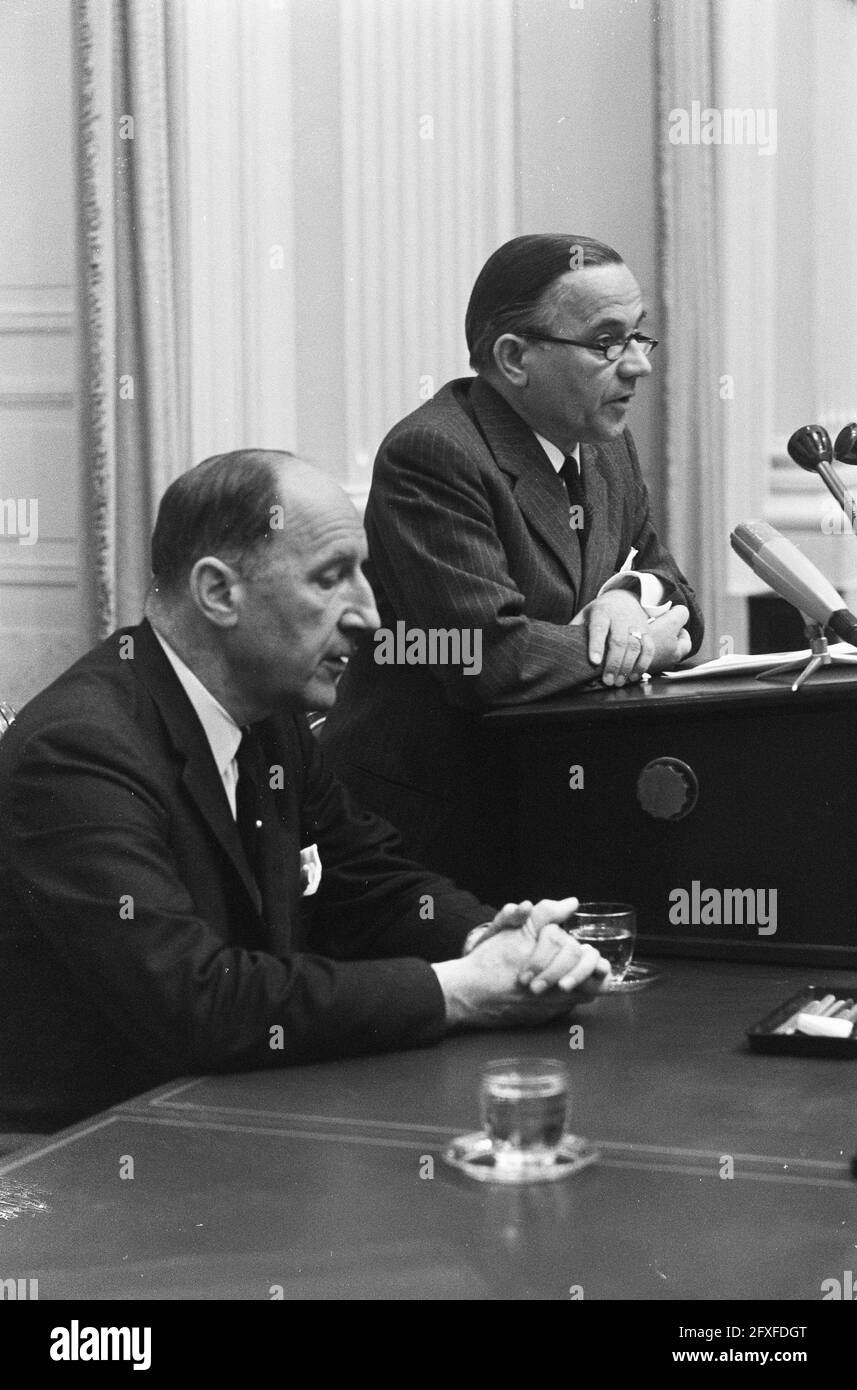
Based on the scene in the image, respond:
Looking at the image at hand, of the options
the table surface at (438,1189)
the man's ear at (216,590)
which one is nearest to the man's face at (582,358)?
the man's ear at (216,590)

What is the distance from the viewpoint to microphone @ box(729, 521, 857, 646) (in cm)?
217

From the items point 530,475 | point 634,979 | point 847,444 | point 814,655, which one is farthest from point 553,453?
point 634,979

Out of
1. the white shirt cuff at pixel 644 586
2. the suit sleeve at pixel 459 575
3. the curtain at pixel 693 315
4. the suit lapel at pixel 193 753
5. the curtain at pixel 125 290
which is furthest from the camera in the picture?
the curtain at pixel 693 315

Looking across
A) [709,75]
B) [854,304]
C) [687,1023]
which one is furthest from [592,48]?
[687,1023]

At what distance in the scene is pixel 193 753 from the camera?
189 cm

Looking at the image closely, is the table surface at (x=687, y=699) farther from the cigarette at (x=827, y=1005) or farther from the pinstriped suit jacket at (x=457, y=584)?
the cigarette at (x=827, y=1005)

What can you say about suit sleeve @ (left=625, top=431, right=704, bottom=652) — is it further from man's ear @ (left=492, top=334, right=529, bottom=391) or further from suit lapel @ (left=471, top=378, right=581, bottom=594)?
man's ear @ (left=492, top=334, right=529, bottom=391)

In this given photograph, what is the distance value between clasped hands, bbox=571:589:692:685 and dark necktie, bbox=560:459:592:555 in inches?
5.3

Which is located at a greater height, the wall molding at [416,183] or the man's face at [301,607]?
the wall molding at [416,183]

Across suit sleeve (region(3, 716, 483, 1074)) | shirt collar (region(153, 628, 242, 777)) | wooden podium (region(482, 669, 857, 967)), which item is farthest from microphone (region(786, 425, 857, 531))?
suit sleeve (region(3, 716, 483, 1074))

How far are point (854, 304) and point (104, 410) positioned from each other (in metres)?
1.70

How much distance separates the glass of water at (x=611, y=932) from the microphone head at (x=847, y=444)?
74cm

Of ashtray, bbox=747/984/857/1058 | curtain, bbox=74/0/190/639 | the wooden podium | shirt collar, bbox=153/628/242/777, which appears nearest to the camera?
ashtray, bbox=747/984/857/1058

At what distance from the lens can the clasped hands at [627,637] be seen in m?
2.50
